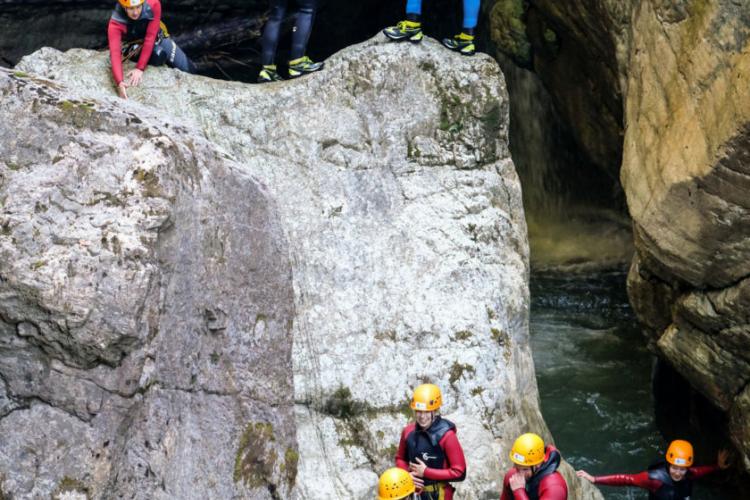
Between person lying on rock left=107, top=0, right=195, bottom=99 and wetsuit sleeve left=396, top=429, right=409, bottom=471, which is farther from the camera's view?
person lying on rock left=107, top=0, right=195, bottom=99

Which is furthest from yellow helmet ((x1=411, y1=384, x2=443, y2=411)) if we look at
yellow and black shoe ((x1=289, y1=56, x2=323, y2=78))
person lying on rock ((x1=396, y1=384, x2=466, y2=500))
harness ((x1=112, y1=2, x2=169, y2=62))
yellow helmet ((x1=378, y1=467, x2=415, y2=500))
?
harness ((x1=112, y1=2, x2=169, y2=62))

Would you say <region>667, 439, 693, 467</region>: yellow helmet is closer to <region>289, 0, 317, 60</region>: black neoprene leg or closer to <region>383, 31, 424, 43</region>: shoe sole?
<region>383, 31, 424, 43</region>: shoe sole

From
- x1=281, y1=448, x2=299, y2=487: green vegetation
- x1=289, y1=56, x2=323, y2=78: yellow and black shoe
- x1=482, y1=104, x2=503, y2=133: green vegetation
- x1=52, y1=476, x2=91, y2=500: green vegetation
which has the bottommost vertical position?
x1=281, y1=448, x2=299, y2=487: green vegetation

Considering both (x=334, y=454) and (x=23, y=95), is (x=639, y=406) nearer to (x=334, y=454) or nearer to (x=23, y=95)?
(x=334, y=454)

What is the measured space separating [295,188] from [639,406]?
543 centimetres

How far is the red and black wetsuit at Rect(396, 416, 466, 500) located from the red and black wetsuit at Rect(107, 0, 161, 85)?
11.8 feet

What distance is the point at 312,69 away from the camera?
Result: 8016 mm

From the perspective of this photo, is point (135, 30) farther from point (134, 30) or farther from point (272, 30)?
point (272, 30)

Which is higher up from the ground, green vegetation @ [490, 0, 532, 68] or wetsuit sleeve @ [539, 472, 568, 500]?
green vegetation @ [490, 0, 532, 68]

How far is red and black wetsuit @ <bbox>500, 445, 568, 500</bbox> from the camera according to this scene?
5.80 metres

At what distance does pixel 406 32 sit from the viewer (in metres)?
7.93

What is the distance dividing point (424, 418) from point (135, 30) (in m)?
3.88

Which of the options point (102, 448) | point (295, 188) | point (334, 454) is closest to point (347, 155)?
point (295, 188)

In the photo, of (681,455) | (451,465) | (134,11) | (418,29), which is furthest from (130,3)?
(681,455)
